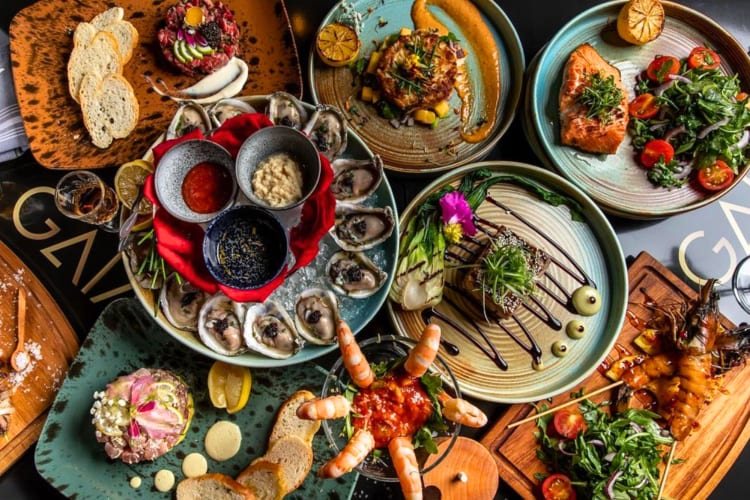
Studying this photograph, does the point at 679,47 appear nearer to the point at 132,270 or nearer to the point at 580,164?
the point at 580,164

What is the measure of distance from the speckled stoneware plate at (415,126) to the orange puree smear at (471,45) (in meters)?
0.03

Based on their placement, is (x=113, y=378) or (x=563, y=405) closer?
(x=113, y=378)

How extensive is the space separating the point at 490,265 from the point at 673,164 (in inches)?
56.4

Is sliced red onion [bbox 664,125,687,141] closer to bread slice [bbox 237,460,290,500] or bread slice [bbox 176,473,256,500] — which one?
bread slice [bbox 237,460,290,500]

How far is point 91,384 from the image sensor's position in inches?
124

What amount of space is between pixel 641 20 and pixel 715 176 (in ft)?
3.47

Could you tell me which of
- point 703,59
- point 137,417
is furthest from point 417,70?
point 137,417

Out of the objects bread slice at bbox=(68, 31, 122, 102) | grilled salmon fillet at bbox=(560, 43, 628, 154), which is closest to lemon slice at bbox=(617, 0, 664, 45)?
grilled salmon fillet at bbox=(560, 43, 628, 154)

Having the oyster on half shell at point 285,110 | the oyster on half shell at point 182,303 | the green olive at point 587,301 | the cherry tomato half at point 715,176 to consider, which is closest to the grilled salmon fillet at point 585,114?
the cherry tomato half at point 715,176

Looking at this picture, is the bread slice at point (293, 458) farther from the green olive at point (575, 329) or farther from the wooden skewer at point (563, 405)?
the green olive at point (575, 329)

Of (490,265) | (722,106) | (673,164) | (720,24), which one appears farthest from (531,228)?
(720,24)

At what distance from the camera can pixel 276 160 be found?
117 inches

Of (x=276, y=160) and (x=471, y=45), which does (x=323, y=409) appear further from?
(x=471, y=45)

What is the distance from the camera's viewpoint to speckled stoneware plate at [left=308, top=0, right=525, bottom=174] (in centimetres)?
→ 346
